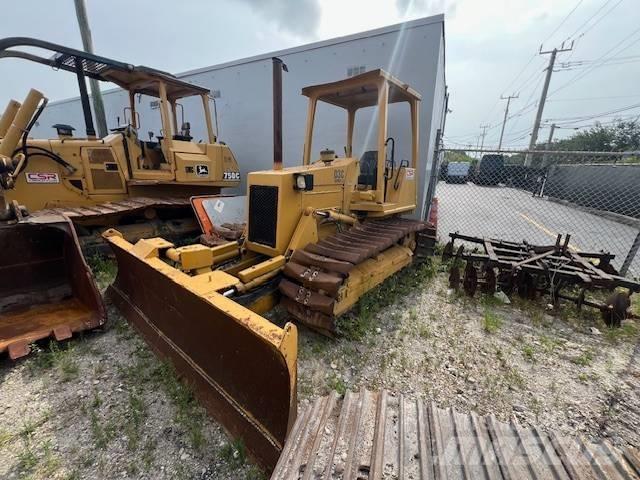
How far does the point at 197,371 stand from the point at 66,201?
181 inches

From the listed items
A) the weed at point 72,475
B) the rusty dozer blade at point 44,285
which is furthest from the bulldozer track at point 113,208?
the weed at point 72,475

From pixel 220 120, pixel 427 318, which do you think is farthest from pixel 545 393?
pixel 220 120

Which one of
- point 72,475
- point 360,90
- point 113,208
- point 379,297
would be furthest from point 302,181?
point 113,208

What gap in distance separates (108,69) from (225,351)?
19.3 feet

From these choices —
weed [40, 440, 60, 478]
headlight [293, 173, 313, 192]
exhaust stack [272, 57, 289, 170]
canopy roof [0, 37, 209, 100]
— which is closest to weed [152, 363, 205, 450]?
weed [40, 440, 60, 478]

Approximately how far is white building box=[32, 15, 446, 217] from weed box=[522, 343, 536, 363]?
3534mm

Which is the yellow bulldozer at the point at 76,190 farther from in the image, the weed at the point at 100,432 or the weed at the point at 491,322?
the weed at the point at 491,322

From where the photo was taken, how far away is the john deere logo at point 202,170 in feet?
19.8

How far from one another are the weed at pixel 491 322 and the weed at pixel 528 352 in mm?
318

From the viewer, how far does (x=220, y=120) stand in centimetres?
878

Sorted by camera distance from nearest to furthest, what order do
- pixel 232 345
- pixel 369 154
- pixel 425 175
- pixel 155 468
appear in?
pixel 155 468 < pixel 232 345 < pixel 369 154 < pixel 425 175

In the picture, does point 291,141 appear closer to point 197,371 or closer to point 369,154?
point 369,154

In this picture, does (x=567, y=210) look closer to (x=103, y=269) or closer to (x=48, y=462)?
(x=103, y=269)

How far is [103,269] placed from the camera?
4.39 metres
